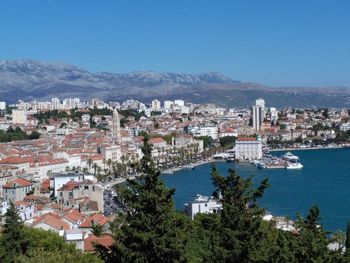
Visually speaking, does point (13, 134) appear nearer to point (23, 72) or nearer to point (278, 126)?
point (278, 126)

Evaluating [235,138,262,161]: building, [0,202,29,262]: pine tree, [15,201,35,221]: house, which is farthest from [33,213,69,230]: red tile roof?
[235,138,262,161]: building

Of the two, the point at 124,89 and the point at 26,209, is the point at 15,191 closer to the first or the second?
the point at 26,209

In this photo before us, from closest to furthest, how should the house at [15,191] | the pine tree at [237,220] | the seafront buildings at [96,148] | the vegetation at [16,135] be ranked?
1. the pine tree at [237,220]
2. the seafront buildings at [96,148]
3. the house at [15,191]
4. the vegetation at [16,135]

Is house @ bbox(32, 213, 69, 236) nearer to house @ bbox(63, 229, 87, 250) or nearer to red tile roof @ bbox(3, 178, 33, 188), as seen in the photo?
house @ bbox(63, 229, 87, 250)

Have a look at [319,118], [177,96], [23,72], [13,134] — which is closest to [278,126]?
[319,118]

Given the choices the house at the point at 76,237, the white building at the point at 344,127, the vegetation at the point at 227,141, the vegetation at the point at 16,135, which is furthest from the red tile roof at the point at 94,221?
the white building at the point at 344,127

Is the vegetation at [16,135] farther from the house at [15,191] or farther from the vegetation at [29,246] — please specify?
the vegetation at [29,246]
